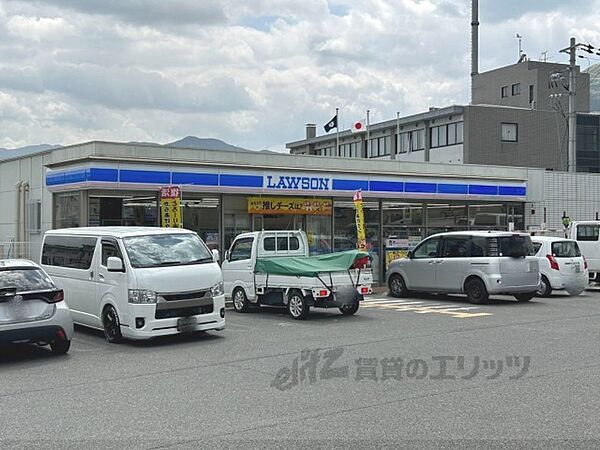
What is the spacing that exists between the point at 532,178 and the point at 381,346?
21.1m

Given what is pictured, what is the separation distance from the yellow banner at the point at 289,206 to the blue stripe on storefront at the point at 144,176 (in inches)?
128

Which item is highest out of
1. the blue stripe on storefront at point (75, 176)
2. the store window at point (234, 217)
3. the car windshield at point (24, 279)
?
the blue stripe on storefront at point (75, 176)

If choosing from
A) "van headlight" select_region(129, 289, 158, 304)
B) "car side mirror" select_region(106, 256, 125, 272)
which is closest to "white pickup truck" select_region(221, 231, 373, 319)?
"van headlight" select_region(129, 289, 158, 304)

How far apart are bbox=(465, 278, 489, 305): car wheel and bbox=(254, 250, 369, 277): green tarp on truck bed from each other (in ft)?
14.1

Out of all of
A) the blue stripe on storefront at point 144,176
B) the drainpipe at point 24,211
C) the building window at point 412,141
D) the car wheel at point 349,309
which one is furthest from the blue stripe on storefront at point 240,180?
the building window at point 412,141

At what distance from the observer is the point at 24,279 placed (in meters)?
11.6

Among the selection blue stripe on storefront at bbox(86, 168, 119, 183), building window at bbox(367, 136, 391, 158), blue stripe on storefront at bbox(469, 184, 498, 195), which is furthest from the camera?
building window at bbox(367, 136, 391, 158)

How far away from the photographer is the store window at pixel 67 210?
21500 mm

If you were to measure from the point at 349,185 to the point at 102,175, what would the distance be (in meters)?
8.99

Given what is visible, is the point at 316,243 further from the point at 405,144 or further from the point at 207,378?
the point at 405,144

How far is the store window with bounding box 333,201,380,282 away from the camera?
86.7ft

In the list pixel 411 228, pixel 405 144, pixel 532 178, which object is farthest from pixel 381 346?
pixel 405 144

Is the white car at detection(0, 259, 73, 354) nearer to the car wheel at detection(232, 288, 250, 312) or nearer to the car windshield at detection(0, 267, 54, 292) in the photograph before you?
the car windshield at detection(0, 267, 54, 292)

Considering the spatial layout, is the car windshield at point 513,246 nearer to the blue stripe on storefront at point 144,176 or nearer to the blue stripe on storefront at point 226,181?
the blue stripe on storefront at point 226,181
